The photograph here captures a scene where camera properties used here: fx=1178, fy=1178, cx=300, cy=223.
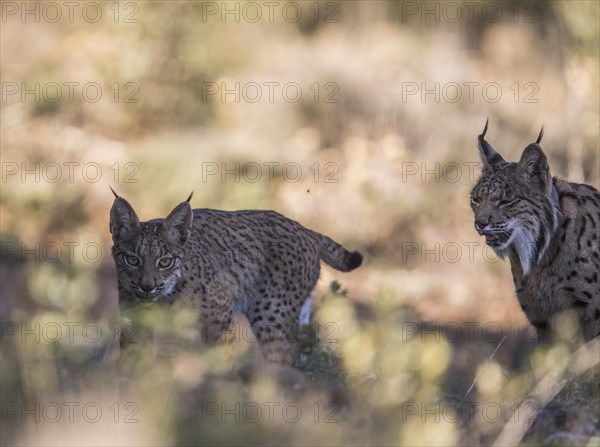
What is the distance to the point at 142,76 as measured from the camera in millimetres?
18297

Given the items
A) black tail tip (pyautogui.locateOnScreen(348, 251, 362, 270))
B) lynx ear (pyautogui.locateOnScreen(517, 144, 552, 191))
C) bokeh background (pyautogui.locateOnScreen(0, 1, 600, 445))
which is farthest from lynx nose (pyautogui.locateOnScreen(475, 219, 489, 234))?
bokeh background (pyautogui.locateOnScreen(0, 1, 600, 445))

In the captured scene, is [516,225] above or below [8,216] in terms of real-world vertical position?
above

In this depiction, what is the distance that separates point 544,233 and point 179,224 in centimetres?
239

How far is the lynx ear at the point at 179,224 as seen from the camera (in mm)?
7809

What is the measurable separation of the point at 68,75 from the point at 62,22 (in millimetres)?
1254

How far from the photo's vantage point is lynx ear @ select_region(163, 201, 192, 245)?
25.6 ft

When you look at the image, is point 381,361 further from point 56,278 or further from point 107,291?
point 107,291

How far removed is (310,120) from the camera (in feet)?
58.2

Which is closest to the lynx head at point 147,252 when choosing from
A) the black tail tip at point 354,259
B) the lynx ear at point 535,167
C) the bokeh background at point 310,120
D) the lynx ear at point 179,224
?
the lynx ear at point 179,224

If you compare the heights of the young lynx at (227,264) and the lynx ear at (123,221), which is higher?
the lynx ear at (123,221)

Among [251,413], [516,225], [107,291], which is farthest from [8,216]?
[251,413]

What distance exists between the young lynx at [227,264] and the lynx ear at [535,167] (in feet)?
6.15

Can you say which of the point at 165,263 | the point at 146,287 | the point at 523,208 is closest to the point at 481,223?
the point at 523,208

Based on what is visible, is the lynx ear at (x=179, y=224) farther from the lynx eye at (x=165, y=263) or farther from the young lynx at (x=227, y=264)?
the lynx eye at (x=165, y=263)
